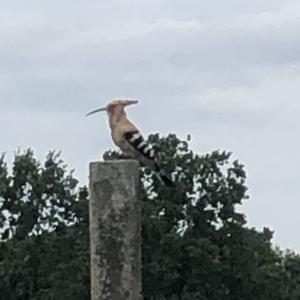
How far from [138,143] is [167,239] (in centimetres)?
2808

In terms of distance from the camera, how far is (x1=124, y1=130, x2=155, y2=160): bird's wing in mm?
13898

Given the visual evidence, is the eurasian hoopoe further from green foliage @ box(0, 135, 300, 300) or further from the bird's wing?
green foliage @ box(0, 135, 300, 300)

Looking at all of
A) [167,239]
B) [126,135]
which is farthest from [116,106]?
[167,239]

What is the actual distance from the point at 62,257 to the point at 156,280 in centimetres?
288

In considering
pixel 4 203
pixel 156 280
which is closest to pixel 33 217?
pixel 4 203

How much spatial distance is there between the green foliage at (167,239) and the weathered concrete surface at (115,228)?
2943 centimetres

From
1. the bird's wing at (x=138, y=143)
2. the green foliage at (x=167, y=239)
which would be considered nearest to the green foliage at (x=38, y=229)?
the green foliage at (x=167, y=239)

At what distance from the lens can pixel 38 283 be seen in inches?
1748

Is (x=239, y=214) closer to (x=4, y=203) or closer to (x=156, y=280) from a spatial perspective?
(x=156, y=280)

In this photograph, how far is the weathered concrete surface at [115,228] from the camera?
35.6ft

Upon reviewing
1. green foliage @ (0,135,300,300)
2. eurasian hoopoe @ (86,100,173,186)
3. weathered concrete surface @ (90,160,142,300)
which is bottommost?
weathered concrete surface @ (90,160,142,300)

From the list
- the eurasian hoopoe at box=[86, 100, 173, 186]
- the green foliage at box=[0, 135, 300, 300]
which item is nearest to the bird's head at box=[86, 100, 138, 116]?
the eurasian hoopoe at box=[86, 100, 173, 186]

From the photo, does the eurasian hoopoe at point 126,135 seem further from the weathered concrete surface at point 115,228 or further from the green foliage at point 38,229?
the green foliage at point 38,229

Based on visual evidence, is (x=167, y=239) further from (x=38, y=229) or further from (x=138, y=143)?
(x=138, y=143)
